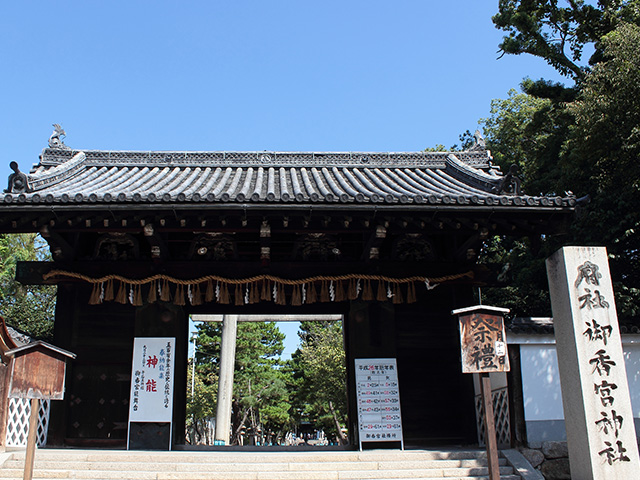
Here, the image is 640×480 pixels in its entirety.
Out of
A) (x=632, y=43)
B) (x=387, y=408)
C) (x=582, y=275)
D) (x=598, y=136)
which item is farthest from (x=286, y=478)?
(x=632, y=43)

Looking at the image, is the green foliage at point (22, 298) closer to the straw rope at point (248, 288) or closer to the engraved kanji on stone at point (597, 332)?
the straw rope at point (248, 288)

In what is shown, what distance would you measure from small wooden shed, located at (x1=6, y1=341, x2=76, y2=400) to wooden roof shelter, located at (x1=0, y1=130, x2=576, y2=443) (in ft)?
7.22

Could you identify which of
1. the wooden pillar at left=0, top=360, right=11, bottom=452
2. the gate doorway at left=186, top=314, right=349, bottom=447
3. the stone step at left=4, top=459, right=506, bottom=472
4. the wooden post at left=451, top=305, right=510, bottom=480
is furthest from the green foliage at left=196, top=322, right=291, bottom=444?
the wooden post at left=451, top=305, right=510, bottom=480

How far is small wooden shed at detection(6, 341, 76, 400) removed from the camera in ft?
20.4

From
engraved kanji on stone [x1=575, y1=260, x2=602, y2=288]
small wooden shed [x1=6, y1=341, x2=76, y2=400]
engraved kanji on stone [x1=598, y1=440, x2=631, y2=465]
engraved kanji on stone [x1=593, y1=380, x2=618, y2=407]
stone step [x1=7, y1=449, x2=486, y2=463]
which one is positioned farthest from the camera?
stone step [x1=7, y1=449, x2=486, y2=463]

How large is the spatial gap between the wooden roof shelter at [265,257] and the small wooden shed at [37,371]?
7.22 ft

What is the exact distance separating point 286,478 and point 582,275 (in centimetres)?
502

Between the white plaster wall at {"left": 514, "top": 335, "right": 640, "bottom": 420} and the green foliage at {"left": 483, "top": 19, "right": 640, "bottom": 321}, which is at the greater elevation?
the green foliage at {"left": 483, "top": 19, "right": 640, "bottom": 321}

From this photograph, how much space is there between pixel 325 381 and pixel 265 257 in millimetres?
22126

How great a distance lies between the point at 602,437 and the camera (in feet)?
22.2

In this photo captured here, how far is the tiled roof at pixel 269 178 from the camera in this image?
784 centimetres

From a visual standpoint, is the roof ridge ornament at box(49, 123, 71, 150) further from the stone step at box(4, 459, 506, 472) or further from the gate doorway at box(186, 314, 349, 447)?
the gate doorway at box(186, 314, 349, 447)

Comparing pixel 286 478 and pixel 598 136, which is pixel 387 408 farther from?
pixel 598 136

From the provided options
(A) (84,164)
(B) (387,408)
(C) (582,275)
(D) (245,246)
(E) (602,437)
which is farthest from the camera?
(A) (84,164)
